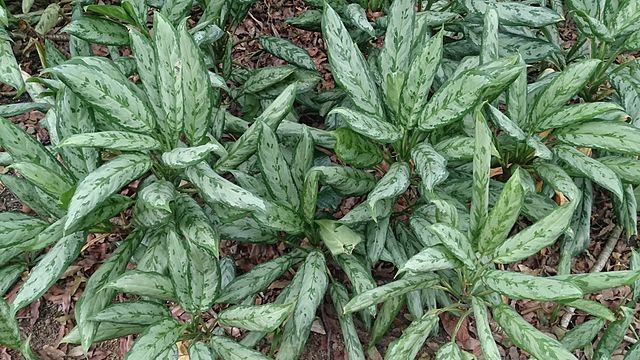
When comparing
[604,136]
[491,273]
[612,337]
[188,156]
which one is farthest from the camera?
[612,337]

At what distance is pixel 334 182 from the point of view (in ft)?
5.86

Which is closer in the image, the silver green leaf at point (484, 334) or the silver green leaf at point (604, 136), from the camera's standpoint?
the silver green leaf at point (484, 334)

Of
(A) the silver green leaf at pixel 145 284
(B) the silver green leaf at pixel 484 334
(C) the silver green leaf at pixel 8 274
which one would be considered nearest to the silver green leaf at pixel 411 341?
(B) the silver green leaf at pixel 484 334

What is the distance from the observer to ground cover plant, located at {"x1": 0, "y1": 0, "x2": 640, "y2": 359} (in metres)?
1.53

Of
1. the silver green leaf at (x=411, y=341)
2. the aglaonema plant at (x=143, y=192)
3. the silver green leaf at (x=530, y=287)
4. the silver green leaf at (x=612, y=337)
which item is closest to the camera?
the silver green leaf at (x=530, y=287)

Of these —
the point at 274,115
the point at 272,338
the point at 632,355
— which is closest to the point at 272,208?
the point at 274,115

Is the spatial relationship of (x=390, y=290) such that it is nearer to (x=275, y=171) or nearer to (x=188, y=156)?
(x=275, y=171)

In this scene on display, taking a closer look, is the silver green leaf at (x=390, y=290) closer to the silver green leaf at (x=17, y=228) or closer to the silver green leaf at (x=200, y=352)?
the silver green leaf at (x=200, y=352)

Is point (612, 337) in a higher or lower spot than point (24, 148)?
lower

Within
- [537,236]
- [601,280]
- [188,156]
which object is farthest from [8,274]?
[601,280]

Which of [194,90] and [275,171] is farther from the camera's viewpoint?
[275,171]

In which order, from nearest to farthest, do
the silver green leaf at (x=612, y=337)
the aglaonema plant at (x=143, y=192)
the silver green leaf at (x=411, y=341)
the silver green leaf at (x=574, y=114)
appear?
the aglaonema plant at (x=143, y=192), the silver green leaf at (x=411, y=341), the silver green leaf at (x=574, y=114), the silver green leaf at (x=612, y=337)

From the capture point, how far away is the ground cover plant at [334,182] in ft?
5.02

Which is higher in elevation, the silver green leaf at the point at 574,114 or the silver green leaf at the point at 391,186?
the silver green leaf at the point at 574,114
